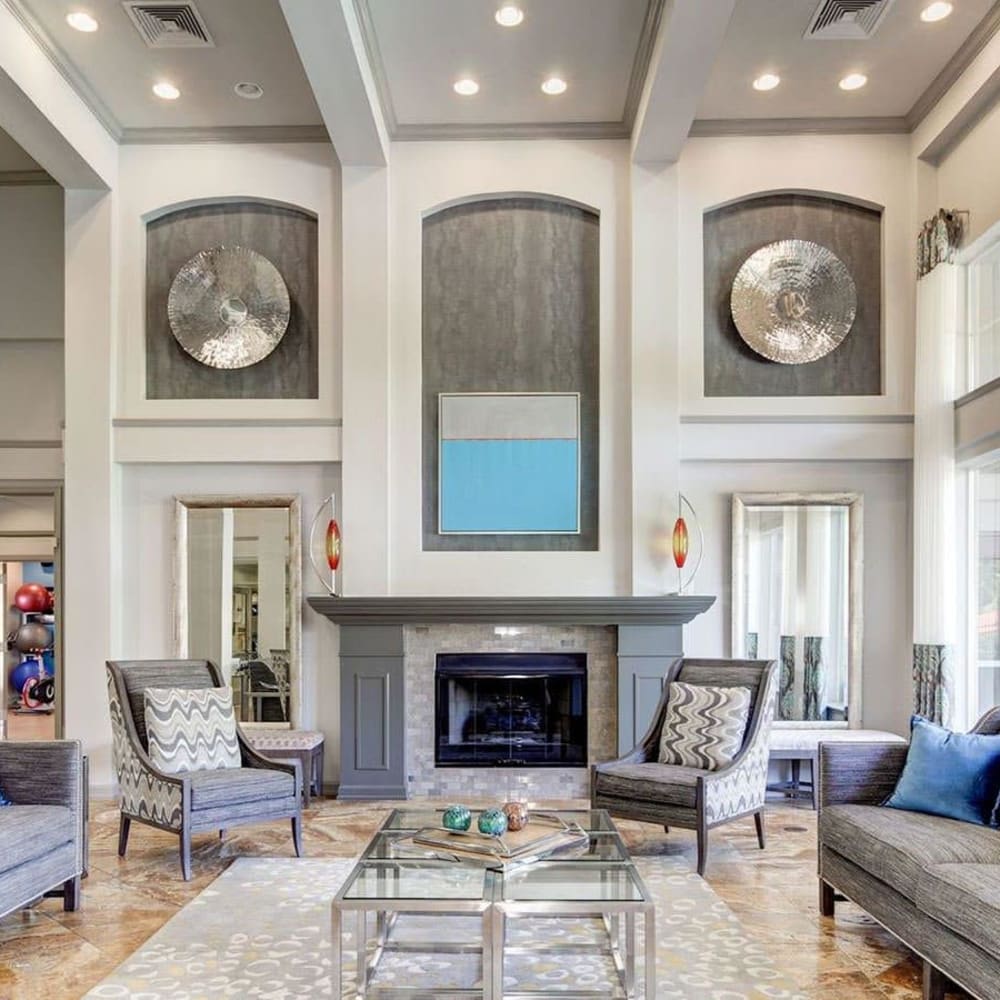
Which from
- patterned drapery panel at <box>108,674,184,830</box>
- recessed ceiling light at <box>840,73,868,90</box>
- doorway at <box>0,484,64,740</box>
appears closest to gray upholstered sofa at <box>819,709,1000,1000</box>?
patterned drapery panel at <box>108,674,184,830</box>

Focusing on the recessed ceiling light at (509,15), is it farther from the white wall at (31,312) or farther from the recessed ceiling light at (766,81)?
the white wall at (31,312)

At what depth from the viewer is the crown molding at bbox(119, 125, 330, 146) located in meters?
6.66

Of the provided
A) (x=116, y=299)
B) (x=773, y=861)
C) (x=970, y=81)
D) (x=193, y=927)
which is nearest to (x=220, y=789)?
(x=193, y=927)

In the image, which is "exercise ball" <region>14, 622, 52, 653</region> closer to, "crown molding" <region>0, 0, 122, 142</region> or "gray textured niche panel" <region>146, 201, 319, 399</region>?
→ "gray textured niche panel" <region>146, 201, 319, 399</region>

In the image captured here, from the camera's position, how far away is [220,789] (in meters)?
4.67

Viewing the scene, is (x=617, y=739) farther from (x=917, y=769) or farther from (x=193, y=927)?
(x=193, y=927)

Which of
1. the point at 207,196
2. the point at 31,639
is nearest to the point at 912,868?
the point at 207,196

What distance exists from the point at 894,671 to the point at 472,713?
2739 millimetres

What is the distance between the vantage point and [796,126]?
662cm

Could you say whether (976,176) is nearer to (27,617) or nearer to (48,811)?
(48,811)

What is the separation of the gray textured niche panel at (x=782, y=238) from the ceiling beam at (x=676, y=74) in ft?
2.19

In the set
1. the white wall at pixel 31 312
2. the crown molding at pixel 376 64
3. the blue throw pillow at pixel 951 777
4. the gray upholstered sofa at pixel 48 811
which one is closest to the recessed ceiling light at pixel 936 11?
the crown molding at pixel 376 64

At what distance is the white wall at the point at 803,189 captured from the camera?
654 centimetres

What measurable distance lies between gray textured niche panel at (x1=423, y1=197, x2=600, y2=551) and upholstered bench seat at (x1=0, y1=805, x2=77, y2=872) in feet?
9.98
